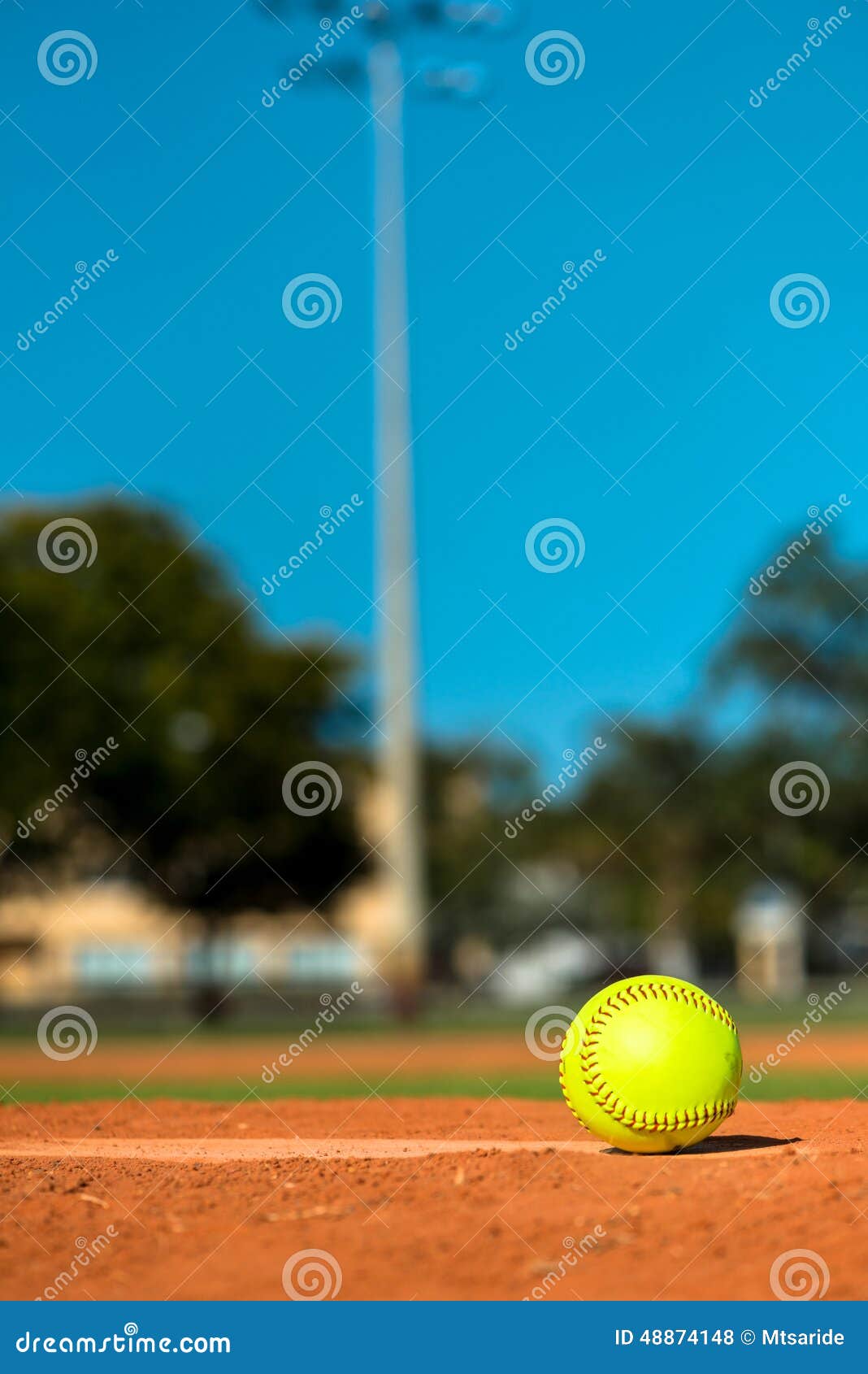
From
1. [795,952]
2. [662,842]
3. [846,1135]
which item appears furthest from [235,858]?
[846,1135]

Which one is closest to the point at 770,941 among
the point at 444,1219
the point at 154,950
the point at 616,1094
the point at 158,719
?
the point at 154,950

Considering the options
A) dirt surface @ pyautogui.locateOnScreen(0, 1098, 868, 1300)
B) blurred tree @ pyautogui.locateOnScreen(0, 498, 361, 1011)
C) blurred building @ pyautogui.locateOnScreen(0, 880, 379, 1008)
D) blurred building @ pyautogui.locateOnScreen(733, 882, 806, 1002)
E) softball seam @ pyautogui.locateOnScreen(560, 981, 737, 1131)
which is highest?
blurred building @ pyautogui.locateOnScreen(733, 882, 806, 1002)

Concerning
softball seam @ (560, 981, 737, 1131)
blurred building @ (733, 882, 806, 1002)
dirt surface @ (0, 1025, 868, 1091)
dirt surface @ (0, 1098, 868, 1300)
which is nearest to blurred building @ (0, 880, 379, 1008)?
blurred building @ (733, 882, 806, 1002)

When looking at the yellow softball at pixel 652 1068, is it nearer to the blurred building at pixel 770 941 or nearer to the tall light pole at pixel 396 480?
the tall light pole at pixel 396 480

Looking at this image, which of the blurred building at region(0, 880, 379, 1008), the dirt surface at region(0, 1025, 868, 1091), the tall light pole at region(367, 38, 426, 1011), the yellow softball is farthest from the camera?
the blurred building at region(0, 880, 379, 1008)

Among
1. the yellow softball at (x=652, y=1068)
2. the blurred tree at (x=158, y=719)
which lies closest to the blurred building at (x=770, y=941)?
the blurred tree at (x=158, y=719)

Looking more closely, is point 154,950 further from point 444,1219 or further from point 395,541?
point 444,1219

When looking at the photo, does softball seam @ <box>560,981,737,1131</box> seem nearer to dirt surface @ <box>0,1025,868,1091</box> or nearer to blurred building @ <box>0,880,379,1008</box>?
dirt surface @ <box>0,1025,868,1091</box>
